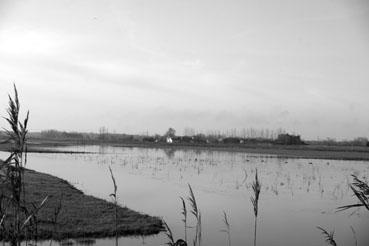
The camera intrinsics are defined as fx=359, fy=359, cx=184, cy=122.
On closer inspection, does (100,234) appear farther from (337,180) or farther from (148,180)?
(337,180)

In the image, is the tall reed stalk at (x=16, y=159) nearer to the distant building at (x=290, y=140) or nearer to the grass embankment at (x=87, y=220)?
the grass embankment at (x=87, y=220)

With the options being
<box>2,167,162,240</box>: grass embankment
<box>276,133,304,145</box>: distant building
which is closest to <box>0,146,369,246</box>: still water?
<box>2,167,162,240</box>: grass embankment

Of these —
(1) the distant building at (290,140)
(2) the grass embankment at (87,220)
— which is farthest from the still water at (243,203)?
(1) the distant building at (290,140)

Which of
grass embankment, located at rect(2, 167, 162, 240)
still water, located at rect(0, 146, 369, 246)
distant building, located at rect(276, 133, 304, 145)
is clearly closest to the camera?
grass embankment, located at rect(2, 167, 162, 240)

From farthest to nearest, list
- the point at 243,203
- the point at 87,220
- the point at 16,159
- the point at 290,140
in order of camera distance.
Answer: the point at 290,140
the point at 243,203
the point at 87,220
the point at 16,159

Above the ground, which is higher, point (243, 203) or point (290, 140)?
point (290, 140)

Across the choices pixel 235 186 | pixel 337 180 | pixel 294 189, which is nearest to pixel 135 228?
pixel 235 186

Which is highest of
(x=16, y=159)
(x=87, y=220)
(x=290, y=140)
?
(x=290, y=140)

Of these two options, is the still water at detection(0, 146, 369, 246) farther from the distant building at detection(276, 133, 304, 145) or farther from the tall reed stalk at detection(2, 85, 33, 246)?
the distant building at detection(276, 133, 304, 145)

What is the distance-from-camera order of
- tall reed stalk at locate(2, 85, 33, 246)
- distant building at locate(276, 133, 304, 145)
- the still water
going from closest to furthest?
tall reed stalk at locate(2, 85, 33, 246)
the still water
distant building at locate(276, 133, 304, 145)

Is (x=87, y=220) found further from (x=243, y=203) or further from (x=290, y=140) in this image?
(x=290, y=140)

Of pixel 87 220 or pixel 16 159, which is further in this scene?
pixel 87 220

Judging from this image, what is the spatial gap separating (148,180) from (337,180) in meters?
16.9

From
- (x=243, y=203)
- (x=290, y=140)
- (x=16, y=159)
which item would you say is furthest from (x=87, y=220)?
(x=290, y=140)
